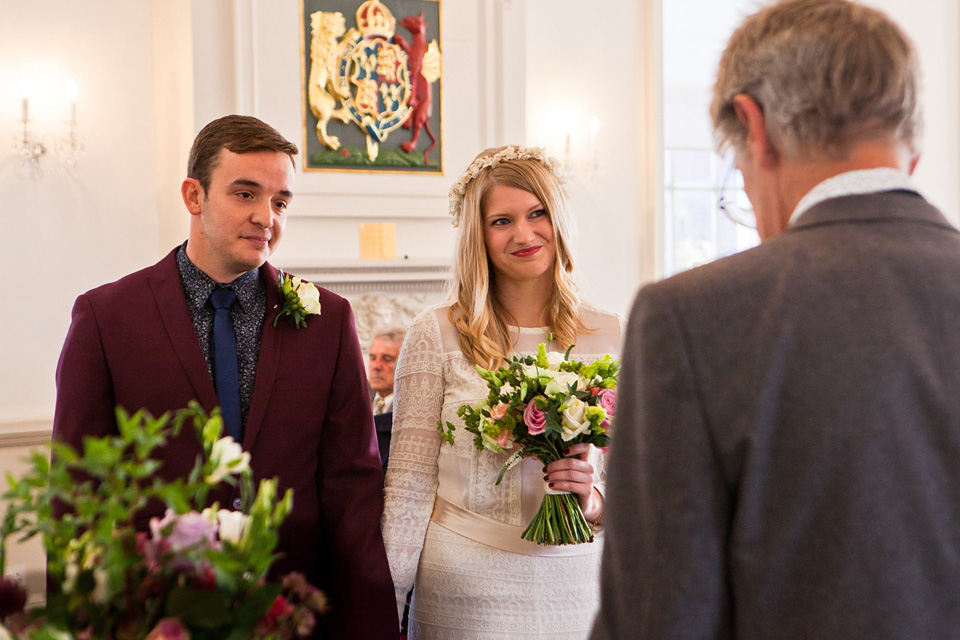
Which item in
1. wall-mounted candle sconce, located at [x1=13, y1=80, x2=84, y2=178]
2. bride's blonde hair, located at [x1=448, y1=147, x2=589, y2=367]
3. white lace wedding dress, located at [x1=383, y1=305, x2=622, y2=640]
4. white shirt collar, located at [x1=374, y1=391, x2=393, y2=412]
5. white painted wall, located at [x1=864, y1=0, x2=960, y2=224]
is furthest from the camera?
white painted wall, located at [x1=864, y1=0, x2=960, y2=224]

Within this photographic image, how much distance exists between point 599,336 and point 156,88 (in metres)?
3.91

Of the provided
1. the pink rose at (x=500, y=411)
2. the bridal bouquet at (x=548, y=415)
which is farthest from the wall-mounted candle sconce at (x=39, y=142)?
the pink rose at (x=500, y=411)

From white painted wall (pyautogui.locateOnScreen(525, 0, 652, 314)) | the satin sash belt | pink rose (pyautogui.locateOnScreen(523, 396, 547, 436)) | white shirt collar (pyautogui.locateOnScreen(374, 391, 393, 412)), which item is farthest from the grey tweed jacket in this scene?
white painted wall (pyautogui.locateOnScreen(525, 0, 652, 314))

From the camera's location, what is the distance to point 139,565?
0.98 metres

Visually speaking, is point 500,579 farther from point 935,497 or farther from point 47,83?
point 47,83

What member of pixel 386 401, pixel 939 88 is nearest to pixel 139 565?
pixel 386 401

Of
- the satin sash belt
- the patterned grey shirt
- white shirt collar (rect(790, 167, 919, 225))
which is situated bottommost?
the satin sash belt

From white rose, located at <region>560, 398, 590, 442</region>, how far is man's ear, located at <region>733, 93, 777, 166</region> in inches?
43.8

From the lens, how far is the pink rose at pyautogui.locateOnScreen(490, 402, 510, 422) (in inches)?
88.4

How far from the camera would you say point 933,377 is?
3.33 ft

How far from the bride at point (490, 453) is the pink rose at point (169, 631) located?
4.70 feet

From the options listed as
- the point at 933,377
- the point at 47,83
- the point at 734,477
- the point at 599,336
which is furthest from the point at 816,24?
the point at 47,83

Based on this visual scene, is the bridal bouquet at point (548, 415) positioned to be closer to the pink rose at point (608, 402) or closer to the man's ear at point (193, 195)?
the pink rose at point (608, 402)

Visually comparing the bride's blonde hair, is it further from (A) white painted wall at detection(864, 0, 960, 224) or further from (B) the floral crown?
(A) white painted wall at detection(864, 0, 960, 224)
